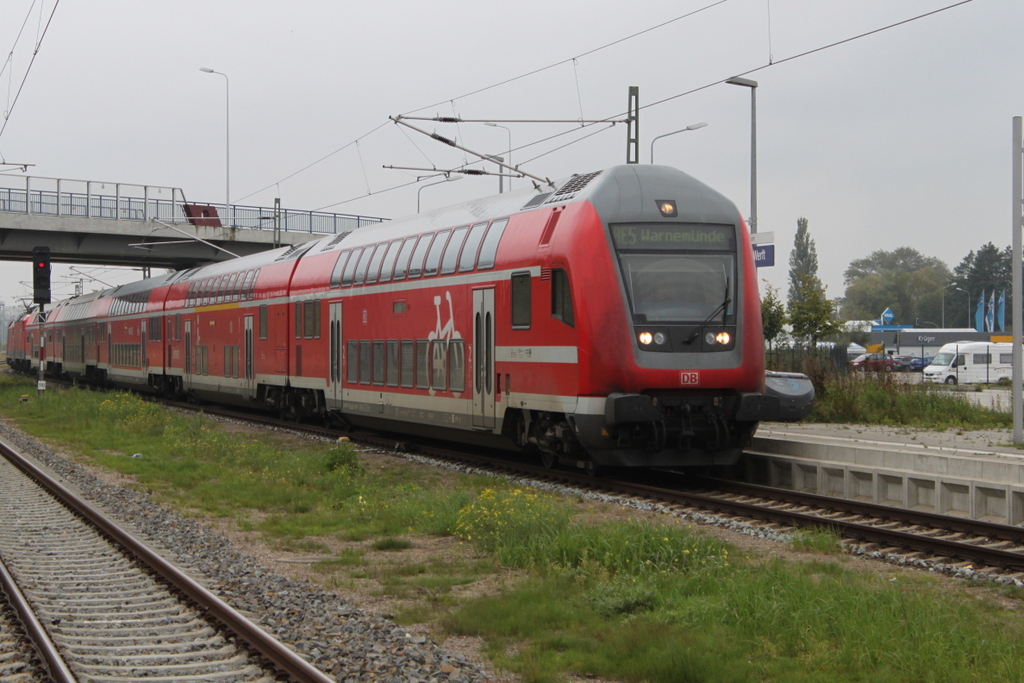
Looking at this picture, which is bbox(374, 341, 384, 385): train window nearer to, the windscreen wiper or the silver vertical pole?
the windscreen wiper

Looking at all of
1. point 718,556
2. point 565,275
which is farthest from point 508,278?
point 718,556

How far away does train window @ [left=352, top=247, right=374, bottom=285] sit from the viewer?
1997cm

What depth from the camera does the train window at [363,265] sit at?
19969mm

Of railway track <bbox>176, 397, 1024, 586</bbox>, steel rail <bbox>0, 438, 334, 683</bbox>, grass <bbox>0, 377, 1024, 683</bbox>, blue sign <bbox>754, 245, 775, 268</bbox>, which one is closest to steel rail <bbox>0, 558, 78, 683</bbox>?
steel rail <bbox>0, 438, 334, 683</bbox>

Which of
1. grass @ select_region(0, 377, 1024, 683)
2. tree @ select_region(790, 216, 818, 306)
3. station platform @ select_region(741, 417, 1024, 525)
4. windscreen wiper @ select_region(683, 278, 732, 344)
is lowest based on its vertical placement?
grass @ select_region(0, 377, 1024, 683)

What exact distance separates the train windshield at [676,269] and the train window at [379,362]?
23.4 ft

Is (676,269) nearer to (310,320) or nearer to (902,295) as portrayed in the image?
(310,320)

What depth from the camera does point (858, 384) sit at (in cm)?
2436

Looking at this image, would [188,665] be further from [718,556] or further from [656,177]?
[656,177]

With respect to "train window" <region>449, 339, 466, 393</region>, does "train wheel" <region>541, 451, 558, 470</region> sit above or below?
below

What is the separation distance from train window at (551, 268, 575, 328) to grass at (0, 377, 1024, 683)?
2264 millimetres

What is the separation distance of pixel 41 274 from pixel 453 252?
19617mm

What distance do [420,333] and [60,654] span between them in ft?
37.5

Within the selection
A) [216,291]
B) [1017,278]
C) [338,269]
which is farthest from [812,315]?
[216,291]
